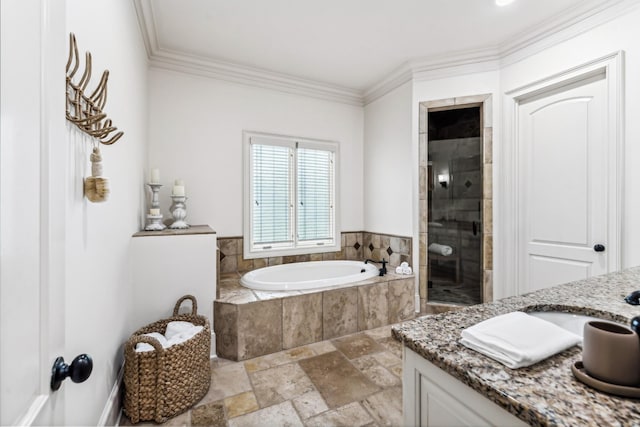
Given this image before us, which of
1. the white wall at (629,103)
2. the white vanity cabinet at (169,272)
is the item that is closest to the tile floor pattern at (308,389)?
the white vanity cabinet at (169,272)

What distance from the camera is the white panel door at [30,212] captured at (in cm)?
48

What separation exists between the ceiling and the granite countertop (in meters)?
2.33

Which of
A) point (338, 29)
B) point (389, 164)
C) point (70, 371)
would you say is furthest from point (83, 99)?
point (389, 164)

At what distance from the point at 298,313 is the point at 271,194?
154 centimetres

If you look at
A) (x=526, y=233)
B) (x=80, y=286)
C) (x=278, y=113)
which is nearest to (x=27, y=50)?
(x=80, y=286)

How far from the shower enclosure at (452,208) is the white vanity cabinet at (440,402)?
253 cm

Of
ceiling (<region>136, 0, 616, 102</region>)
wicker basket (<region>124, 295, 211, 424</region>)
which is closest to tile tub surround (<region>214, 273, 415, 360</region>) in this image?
wicker basket (<region>124, 295, 211, 424</region>)

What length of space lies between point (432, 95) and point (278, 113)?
1770mm

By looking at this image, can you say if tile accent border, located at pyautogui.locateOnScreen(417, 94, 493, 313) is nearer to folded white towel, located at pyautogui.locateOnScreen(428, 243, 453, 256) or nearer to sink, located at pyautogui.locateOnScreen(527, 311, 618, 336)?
folded white towel, located at pyautogui.locateOnScreen(428, 243, 453, 256)

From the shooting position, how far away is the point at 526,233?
275 centimetres

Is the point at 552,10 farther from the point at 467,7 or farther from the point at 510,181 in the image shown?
the point at 510,181

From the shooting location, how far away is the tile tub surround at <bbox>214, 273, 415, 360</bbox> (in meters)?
2.37

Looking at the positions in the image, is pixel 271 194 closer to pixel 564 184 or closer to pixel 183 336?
pixel 183 336

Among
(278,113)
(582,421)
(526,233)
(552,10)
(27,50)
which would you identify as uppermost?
(552,10)
